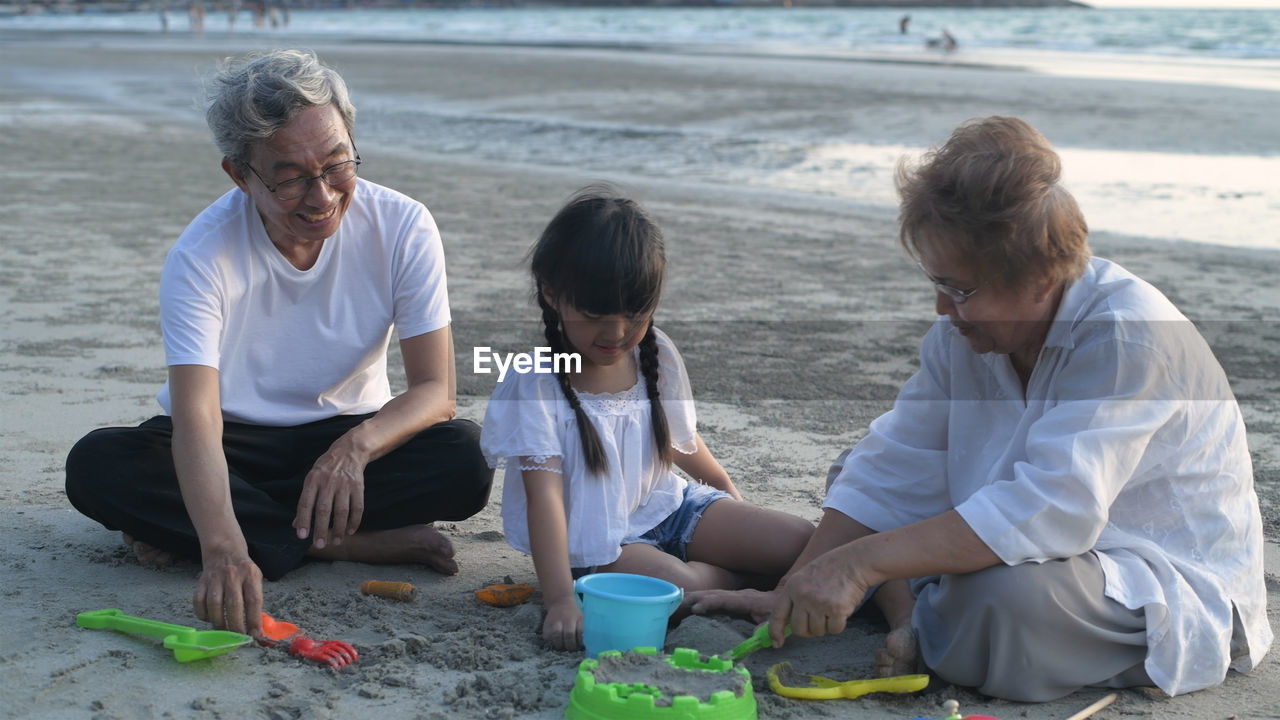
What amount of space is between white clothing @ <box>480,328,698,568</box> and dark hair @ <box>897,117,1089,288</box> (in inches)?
32.2

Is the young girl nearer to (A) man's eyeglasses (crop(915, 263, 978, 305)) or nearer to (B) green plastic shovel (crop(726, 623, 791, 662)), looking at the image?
(B) green plastic shovel (crop(726, 623, 791, 662))

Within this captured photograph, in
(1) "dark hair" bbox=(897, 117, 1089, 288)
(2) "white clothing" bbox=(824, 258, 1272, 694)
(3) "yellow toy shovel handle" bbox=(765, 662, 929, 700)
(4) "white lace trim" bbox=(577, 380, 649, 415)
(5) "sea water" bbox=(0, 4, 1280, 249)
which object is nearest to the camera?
(1) "dark hair" bbox=(897, 117, 1089, 288)

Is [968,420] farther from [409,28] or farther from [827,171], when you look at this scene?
[409,28]

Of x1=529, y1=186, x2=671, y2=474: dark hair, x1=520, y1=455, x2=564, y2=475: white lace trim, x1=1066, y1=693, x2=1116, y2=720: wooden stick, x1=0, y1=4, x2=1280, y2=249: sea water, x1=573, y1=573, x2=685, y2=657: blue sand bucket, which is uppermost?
x1=529, y1=186, x2=671, y2=474: dark hair

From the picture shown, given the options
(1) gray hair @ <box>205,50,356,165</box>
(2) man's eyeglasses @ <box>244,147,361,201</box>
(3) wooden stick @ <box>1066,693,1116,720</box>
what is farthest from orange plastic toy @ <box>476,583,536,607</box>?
(3) wooden stick @ <box>1066,693,1116,720</box>

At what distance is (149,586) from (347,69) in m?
24.7

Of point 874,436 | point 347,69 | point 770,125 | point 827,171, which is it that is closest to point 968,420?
point 874,436

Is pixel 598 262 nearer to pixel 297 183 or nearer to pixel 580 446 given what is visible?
pixel 580 446

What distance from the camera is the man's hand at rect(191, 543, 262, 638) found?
101 inches

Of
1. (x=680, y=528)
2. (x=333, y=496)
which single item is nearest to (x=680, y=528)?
(x=680, y=528)

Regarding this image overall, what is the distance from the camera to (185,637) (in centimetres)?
256

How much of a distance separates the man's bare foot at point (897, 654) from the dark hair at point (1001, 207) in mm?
760

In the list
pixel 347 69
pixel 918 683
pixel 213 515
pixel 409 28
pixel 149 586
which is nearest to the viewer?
pixel 918 683

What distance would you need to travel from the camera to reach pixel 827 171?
1170 cm
